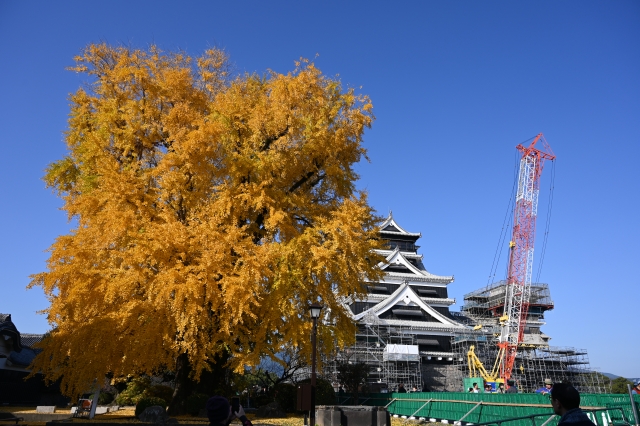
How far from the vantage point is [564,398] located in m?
3.72

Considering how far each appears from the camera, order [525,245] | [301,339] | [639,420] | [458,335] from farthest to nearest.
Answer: [525,245]
[458,335]
[301,339]
[639,420]

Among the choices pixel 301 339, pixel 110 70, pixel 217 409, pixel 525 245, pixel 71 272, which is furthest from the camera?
pixel 525 245

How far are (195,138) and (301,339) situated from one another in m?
8.40

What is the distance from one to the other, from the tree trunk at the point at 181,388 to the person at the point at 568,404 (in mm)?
16361

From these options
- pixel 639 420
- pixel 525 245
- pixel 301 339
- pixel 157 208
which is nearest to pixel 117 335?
pixel 157 208

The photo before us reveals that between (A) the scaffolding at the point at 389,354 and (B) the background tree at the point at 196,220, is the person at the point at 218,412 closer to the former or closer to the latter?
(B) the background tree at the point at 196,220

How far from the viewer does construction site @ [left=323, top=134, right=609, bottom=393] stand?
42625 millimetres

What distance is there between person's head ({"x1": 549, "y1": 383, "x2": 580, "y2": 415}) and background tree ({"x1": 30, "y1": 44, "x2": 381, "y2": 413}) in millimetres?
11891

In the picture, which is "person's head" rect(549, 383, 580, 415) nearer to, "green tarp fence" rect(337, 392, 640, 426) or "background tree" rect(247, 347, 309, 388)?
"green tarp fence" rect(337, 392, 640, 426)

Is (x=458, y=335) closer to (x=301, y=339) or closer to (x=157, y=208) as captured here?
(x=301, y=339)

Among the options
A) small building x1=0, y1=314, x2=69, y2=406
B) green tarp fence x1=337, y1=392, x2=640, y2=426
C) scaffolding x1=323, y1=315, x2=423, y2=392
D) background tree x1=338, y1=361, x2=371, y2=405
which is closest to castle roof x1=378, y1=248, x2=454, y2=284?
scaffolding x1=323, y1=315, x2=423, y2=392

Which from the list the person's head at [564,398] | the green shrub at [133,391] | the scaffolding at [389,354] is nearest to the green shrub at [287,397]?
the green shrub at [133,391]

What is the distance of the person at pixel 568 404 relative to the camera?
11.6 ft

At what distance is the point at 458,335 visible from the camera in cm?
4888
